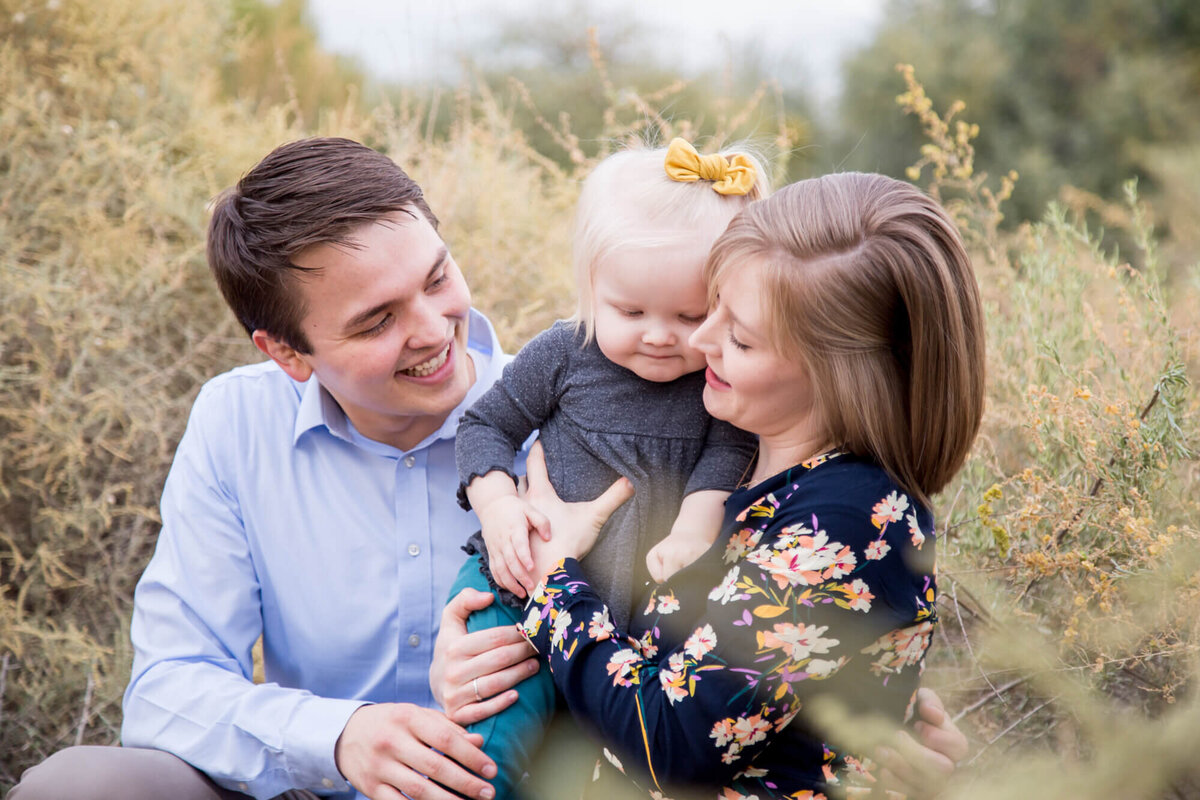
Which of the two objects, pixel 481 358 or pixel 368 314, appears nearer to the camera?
pixel 368 314

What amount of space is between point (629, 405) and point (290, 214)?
91cm

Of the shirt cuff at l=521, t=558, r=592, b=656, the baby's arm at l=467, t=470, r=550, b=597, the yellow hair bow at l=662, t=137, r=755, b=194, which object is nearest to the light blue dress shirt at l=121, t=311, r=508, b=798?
the baby's arm at l=467, t=470, r=550, b=597

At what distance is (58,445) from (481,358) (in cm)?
205

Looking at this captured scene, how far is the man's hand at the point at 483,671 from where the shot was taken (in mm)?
1799

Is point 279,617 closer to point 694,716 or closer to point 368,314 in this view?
point 368,314

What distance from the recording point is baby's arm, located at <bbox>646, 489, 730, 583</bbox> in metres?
1.74

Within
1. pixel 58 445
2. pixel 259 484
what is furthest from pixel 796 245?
pixel 58 445

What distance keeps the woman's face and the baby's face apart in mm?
155

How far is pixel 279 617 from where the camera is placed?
2326mm

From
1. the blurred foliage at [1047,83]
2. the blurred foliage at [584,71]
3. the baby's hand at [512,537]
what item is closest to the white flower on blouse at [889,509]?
the baby's hand at [512,537]

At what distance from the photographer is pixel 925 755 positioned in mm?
1705

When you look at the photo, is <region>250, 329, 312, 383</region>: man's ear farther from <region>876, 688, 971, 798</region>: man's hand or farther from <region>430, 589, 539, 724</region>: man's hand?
<region>876, 688, 971, 798</region>: man's hand

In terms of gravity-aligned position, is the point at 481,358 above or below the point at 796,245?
below

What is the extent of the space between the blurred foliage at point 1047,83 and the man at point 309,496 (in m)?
8.68
